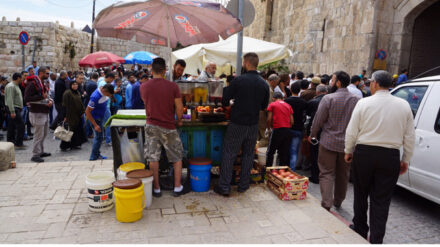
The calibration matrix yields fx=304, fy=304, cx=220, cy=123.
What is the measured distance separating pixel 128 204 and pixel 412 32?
44.1ft

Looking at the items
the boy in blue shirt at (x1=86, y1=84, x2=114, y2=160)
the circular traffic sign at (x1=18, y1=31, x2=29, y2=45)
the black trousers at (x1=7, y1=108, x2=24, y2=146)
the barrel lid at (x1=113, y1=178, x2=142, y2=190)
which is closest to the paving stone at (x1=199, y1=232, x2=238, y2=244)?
the barrel lid at (x1=113, y1=178, x2=142, y2=190)

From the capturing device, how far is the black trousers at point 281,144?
225 inches

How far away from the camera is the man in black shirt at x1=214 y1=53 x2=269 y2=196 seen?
4422 mm

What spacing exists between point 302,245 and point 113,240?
209 cm

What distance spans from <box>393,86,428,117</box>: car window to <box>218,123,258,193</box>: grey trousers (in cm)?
265

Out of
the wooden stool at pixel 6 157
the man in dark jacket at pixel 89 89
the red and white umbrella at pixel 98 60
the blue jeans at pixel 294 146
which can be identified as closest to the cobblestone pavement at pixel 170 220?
the wooden stool at pixel 6 157

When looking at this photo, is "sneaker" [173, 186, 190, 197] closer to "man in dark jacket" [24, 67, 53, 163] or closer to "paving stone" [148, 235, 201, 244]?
Result: "paving stone" [148, 235, 201, 244]

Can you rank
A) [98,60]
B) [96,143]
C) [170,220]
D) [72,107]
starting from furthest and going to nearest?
[98,60], [72,107], [96,143], [170,220]

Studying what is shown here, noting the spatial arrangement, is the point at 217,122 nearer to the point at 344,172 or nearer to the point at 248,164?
the point at 248,164

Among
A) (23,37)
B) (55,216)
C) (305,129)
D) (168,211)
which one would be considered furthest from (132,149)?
(23,37)

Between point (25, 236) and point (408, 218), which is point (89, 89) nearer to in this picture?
point (25, 236)

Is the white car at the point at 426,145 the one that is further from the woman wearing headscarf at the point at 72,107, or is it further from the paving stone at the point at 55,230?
the woman wearing headscarf at the point at 72,107

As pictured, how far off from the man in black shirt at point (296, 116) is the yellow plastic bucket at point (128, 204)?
337 cm

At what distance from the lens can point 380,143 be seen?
340 centimetres
